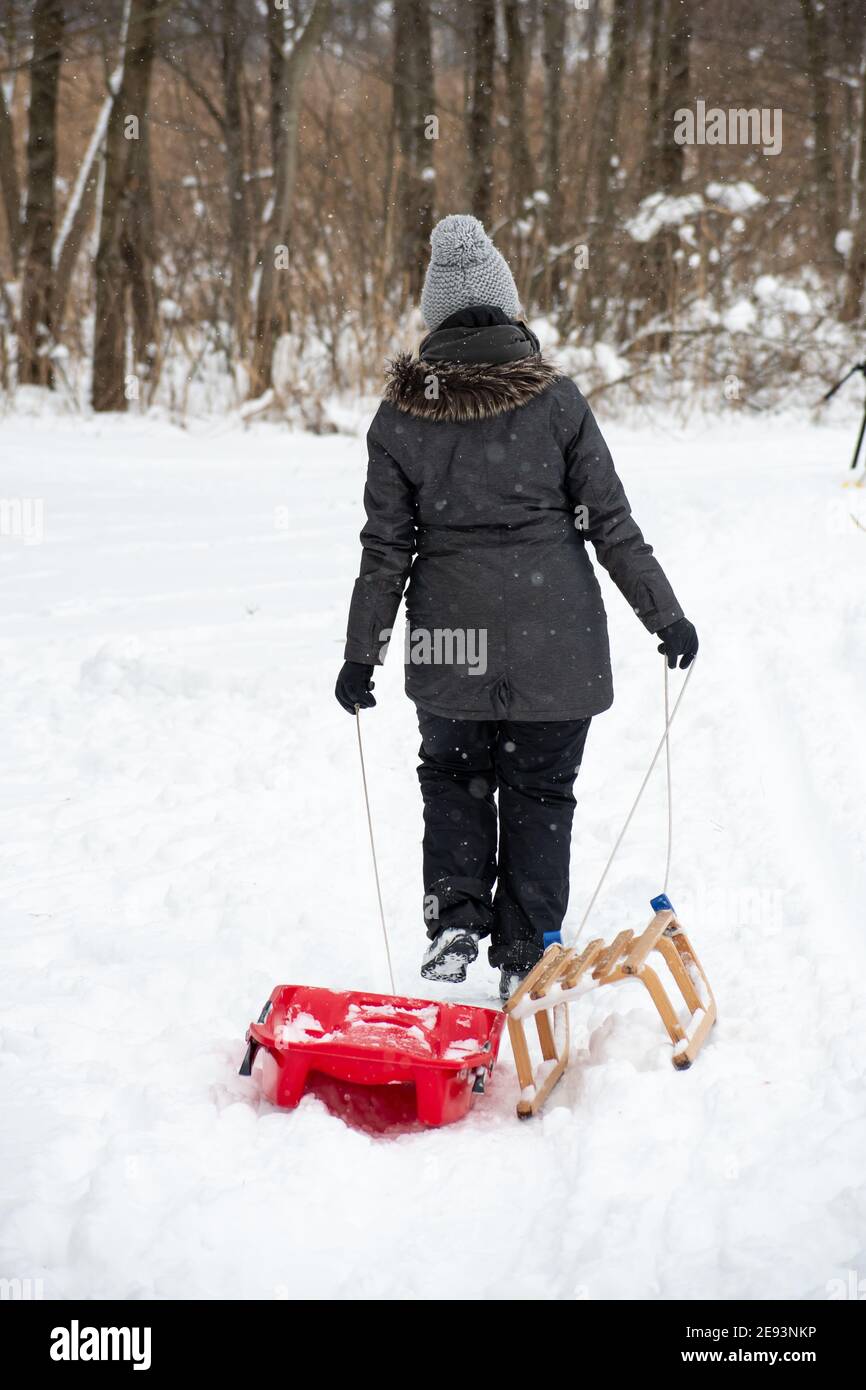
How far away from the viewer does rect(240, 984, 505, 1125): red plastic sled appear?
98.1 inches

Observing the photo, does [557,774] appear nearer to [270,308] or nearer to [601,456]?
[601,456]

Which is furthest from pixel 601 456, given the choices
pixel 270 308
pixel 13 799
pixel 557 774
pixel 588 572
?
pixel 270 308

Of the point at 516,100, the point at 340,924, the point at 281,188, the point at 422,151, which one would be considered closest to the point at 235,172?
the point at 281,188

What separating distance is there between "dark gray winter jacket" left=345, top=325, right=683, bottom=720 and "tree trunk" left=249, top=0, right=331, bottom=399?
27.7 ft

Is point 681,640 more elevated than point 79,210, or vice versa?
point 79,210

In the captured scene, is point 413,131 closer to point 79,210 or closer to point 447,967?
point 79,210

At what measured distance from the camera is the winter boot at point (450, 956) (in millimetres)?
3088

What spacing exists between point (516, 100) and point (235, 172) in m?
4.10

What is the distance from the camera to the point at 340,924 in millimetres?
3533

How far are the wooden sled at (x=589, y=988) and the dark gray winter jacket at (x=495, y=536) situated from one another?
0.57 m

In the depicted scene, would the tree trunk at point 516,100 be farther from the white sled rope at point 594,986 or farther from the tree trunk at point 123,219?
the white sled rope at point 594,986

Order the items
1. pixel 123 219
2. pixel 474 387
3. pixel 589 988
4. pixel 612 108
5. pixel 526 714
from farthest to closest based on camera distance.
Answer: pixel 612 108, pixel 123 219, pixel 526 714, pixel 474 387, pixel 589 988

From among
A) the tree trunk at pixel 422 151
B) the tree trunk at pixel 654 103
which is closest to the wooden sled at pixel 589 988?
A: the tree trunk at pixel 422 151

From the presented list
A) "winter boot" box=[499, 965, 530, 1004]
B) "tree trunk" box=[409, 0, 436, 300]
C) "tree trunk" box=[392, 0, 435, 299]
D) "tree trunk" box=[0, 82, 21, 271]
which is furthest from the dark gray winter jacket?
"tree trunk" box=[0, 82, 21, 271]
